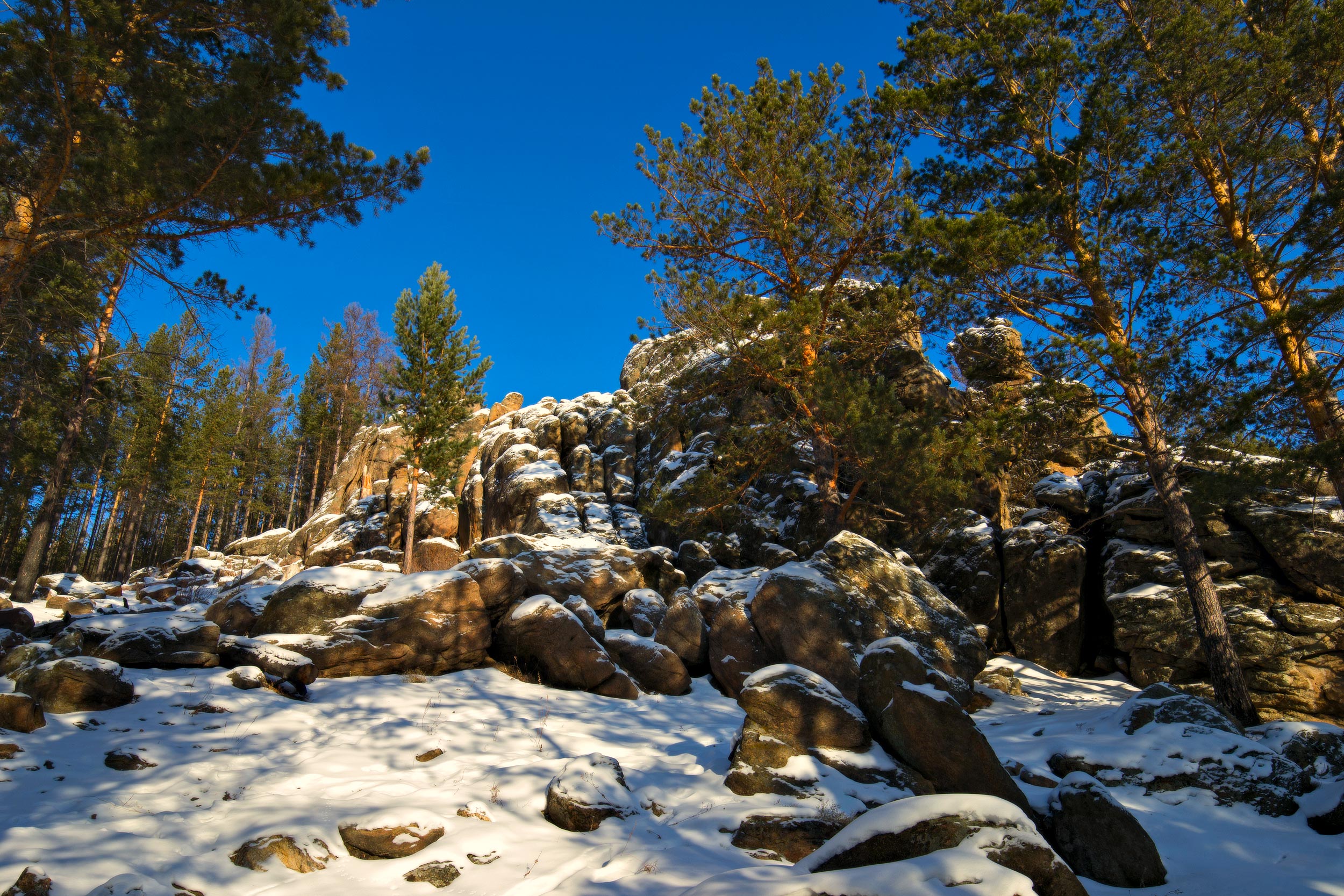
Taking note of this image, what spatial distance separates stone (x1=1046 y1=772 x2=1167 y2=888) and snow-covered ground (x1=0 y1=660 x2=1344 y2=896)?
16cm

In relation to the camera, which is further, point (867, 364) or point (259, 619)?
point (867, 364)

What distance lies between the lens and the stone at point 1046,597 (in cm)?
1513

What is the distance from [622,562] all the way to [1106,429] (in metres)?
14.0

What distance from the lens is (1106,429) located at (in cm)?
1769

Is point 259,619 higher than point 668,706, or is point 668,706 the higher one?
point 259,619

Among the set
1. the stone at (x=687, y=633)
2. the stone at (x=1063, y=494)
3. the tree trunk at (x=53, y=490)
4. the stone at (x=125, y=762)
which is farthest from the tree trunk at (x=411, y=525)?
the stone at (x=1063, y=494)

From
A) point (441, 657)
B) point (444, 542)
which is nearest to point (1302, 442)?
point (441, 657)

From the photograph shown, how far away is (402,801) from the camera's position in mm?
5742

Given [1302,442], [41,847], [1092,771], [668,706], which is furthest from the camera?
[1302,442]

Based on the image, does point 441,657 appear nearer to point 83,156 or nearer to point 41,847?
point 41,847

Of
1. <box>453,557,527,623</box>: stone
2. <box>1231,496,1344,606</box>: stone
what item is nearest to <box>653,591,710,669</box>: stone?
<box>453,557,527,623</box>: stone

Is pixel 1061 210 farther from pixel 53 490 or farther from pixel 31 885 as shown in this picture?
pixel 53 490

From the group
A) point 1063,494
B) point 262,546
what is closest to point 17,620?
point 1063,494

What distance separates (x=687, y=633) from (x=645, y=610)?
1.70 m
